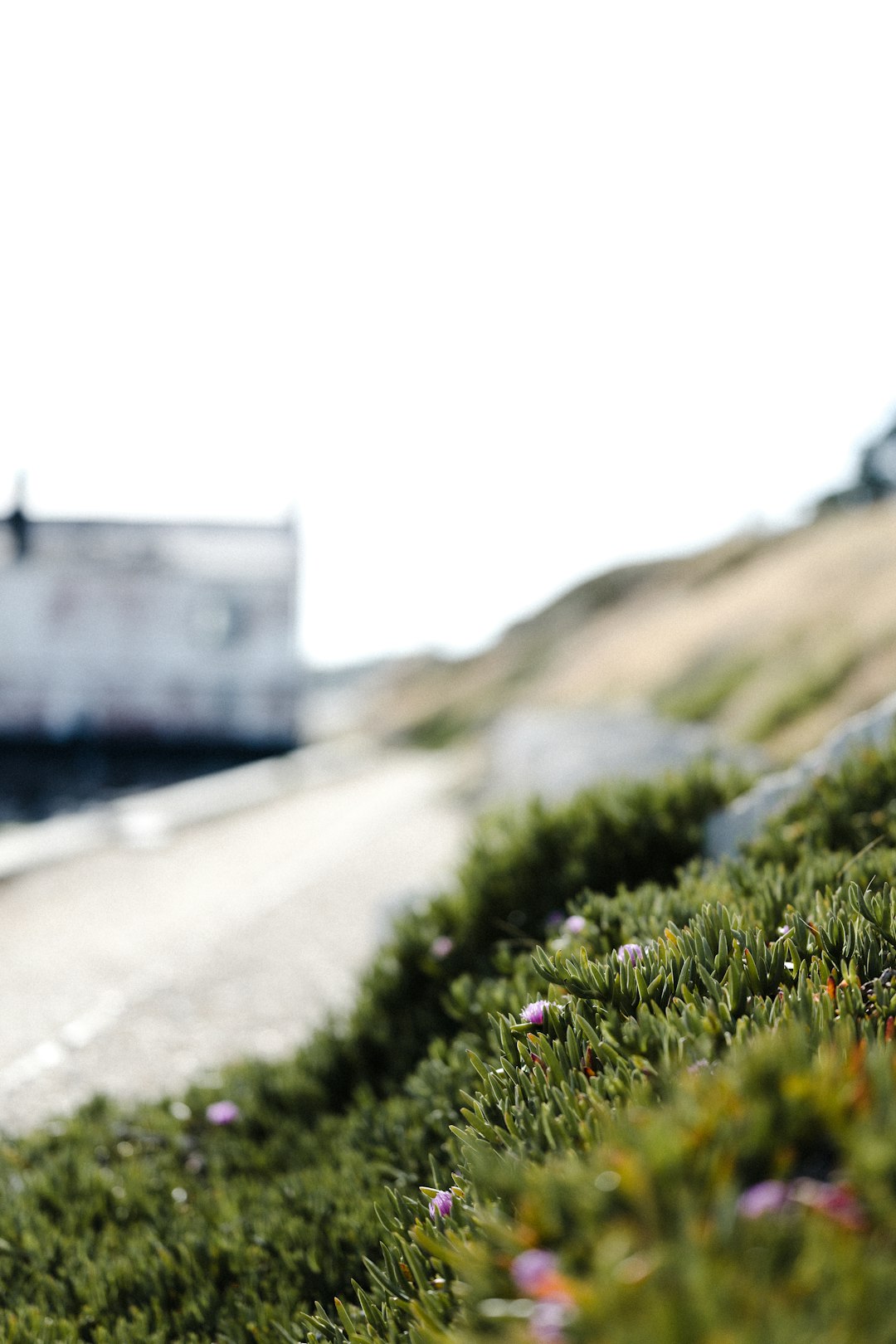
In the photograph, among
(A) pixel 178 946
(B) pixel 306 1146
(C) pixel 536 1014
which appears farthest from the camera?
(A) pixel 178 946

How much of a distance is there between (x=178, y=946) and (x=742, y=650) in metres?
14.5

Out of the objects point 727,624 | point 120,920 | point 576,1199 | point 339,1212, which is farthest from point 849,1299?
point 727,624

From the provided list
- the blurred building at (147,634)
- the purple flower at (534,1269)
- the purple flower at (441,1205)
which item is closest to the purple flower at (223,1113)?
the purple flower at (441,1205)

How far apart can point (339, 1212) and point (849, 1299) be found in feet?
7.53

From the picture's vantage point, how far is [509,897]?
4.24 meters

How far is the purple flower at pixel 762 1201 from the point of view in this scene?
101cm

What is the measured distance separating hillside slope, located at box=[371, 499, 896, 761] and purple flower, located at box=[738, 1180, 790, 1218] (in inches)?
336

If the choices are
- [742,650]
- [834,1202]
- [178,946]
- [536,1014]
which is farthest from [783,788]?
[742,650]

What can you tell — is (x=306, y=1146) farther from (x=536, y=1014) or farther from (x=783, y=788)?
(x=783, y=788)

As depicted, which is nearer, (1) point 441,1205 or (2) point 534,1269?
(2) point 534,1269

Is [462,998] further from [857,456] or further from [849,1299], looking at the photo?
[857,456]

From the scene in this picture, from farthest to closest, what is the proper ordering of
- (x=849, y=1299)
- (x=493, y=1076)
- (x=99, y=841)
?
(x=99, y=841), (x=493, y=1076), (x=849, y=1299)

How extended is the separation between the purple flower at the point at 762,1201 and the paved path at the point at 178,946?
376 centimetres

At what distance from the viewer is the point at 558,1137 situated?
1.62 metres
